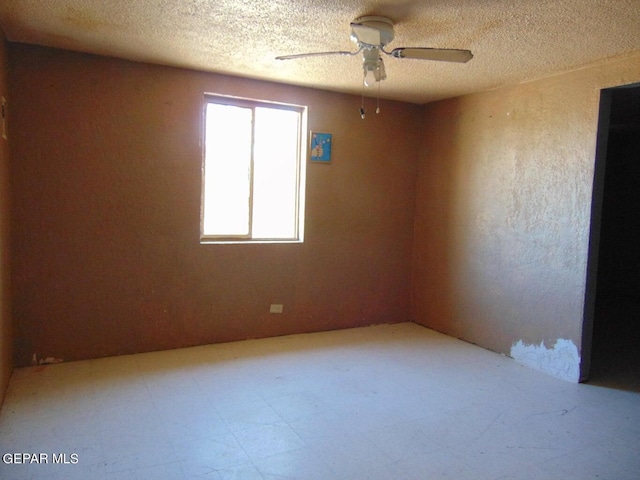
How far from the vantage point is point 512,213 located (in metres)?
3.96

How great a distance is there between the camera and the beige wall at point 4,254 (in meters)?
2.84

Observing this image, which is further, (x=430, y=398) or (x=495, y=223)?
(x=495, y=223)

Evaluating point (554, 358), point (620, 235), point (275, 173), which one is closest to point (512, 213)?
point (554, 358)

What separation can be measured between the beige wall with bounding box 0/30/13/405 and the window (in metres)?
1.45

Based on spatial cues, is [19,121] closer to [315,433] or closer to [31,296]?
[31,296]

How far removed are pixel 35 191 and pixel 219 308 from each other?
1707 mm

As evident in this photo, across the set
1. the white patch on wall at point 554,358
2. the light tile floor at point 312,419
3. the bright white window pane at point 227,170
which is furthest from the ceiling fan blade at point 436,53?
the white patch on wall at point 554,358

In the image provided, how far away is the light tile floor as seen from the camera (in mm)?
2246

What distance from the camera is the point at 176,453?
2.31m

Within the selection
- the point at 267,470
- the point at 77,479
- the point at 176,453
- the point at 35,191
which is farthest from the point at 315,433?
the point at 35,191

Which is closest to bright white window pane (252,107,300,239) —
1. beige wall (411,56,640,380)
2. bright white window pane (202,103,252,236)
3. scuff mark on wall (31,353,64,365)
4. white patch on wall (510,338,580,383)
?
bright white window pane (202,103,252,236)

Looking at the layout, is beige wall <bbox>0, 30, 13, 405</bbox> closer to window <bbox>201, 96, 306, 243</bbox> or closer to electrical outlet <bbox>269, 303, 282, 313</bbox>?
window <bbox>201, 96, 306, 243</bbox>

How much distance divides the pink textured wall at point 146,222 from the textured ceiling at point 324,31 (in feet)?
1.01

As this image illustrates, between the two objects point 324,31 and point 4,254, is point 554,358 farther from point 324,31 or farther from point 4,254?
point 4,254
